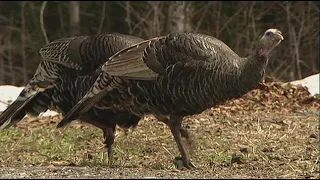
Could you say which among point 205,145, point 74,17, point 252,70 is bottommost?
point 74,17

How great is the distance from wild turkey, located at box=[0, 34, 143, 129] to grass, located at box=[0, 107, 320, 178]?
59cm

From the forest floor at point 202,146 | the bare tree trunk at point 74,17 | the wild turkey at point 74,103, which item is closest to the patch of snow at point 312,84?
the forest floor at point 202,146

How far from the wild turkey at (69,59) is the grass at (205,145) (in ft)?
1.95

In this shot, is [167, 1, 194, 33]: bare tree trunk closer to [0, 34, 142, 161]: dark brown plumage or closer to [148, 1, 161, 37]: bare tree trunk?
[148, 1, 161, 37]: bare tree trunk

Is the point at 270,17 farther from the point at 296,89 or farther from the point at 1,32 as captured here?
the point at 296,89

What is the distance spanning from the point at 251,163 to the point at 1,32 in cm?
1245

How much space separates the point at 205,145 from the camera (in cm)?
779

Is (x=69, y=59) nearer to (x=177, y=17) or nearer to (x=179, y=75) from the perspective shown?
(x=179, y=75)

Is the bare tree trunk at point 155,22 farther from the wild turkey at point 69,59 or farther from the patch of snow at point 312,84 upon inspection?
the wild turkey at point 69,59

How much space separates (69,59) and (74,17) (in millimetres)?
13327

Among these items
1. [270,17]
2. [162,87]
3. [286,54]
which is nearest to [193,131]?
[162,87]

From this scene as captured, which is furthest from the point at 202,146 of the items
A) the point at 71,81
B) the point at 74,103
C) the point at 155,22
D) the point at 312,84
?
the point at 155,22

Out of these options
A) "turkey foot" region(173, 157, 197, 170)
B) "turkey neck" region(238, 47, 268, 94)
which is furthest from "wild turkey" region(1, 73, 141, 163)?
"turkey neck" region(238, 47, 268, 94)

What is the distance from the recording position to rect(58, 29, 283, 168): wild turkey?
6012 millimetres
